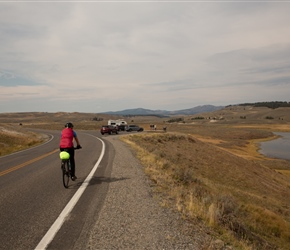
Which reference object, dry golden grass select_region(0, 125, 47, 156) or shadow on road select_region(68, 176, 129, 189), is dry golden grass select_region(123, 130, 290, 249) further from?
dry golden grass select_region(0, 125, 47, 156)

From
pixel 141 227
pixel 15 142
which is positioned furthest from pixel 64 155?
pixel 15 142

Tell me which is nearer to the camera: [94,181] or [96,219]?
[96,219]

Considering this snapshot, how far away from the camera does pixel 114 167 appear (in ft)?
42.0

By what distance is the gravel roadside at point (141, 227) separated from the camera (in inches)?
186

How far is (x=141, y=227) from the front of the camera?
17.9 feet

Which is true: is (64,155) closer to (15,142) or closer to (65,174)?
(65,174)

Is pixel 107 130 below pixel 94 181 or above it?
below

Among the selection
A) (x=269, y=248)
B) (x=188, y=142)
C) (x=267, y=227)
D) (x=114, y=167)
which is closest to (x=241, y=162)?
(x=188, y=142)

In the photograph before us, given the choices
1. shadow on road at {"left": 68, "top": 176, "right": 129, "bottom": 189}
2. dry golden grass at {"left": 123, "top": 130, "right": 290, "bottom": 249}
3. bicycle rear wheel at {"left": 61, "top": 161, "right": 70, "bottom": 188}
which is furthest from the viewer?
shadow on road at {"left": 68, "top": 176, "right": 129, "bottom": 189}

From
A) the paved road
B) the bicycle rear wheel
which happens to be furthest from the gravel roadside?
the bicycle rear wheel

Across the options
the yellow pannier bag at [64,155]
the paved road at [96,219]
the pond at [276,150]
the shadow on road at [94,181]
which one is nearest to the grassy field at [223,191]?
the paved road at [96,219]

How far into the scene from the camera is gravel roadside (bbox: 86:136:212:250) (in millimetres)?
4727

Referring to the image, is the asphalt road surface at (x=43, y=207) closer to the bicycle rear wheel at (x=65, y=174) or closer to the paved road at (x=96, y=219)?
the paved road at (x=96, y=219)

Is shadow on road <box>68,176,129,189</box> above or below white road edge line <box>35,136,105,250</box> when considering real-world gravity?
below
